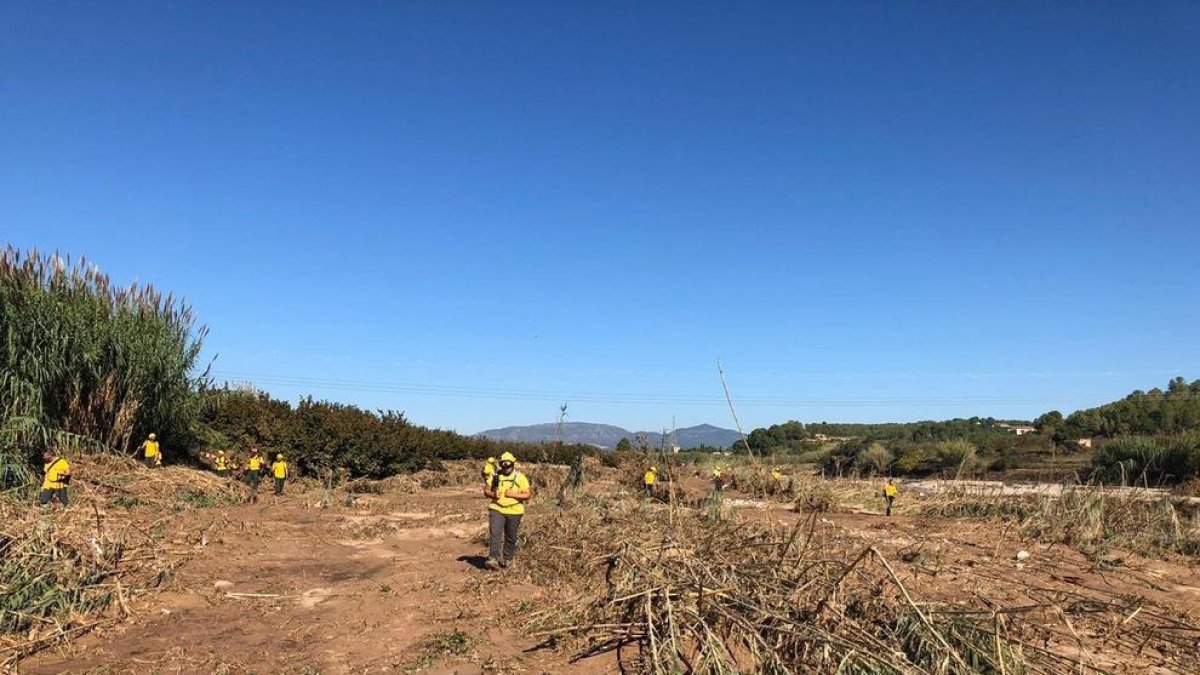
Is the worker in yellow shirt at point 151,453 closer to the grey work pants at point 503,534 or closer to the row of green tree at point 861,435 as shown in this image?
the grey work pants at point 503,534

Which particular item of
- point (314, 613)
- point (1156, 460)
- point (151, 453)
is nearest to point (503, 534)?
point (314, 613)

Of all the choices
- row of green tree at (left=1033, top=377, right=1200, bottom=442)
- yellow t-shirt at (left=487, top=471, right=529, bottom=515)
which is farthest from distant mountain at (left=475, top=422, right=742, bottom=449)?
row of green tree at (left=1033, top=377, right=1200, bottom=442)

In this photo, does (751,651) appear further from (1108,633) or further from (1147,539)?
(1147,539)

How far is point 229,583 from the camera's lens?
8.39 m

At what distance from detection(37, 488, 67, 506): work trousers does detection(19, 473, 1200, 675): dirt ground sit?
135 centimetres

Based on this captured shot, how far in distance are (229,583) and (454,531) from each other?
182 inches

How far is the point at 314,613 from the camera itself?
7434 mm

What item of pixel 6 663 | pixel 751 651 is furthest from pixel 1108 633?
pixel 6 663

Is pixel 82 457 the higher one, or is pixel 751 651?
pixel 82 457

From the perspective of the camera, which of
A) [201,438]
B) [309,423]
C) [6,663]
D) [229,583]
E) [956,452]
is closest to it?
[6,663]

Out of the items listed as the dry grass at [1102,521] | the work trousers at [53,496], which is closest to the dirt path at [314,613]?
the work trousers at [53,496]

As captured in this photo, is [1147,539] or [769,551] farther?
[1147,539]

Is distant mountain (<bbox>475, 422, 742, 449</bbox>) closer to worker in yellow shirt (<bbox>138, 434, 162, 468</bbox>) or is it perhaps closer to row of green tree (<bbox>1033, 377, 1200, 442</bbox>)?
worker in yellow shirt (<bbox>138, 434, 162, 468</bbox>)

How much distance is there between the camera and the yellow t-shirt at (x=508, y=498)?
9.10 m
